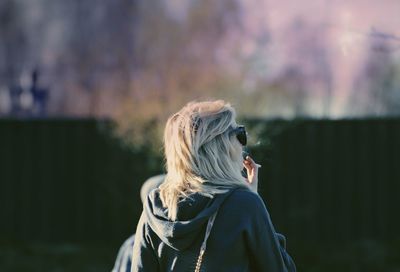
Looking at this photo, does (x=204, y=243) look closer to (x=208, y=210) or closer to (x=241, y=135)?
(x=208, y=210)

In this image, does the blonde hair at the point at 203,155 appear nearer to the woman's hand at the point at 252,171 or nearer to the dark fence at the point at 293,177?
the woman's hand at the point at 252,171

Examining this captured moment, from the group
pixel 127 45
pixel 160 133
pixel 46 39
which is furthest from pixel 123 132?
pixel 46 39

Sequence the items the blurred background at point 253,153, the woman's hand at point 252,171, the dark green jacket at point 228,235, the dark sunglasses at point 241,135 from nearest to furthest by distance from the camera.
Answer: the dark green jacket at point 228,235, the dark sunglasses at point 241,135, the woman's hand at point 252,171, the blurred background at point 253,153

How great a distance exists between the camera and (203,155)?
272cm

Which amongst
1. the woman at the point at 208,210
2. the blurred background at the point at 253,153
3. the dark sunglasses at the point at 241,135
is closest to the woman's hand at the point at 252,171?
the woman at the point at 208,210

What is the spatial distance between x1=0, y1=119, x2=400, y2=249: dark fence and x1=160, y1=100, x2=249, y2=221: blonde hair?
264 inches

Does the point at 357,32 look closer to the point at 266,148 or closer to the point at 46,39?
the point at 266,148

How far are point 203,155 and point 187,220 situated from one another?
0.23 metres

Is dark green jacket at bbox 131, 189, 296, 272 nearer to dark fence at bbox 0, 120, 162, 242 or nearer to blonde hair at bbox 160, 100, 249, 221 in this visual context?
blonde hair at bbox 160, 100, 249, 221

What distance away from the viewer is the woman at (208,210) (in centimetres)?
265

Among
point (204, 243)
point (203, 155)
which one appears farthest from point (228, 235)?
point (203, 155)

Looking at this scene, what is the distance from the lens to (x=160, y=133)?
9.90 m

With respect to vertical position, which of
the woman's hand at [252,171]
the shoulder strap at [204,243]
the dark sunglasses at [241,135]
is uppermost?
the dark sunglasses at [241,135]

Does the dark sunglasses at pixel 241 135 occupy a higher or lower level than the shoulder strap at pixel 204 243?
higher
